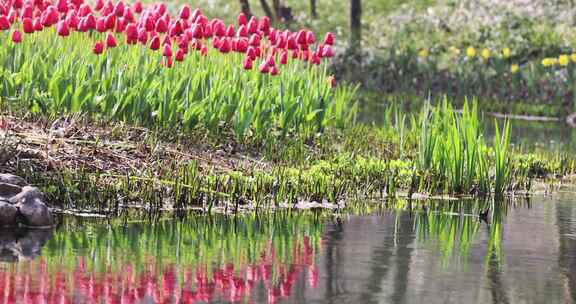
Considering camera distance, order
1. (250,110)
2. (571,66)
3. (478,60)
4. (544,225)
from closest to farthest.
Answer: (544,225)
(250,110)
(571,66)
(478,60)

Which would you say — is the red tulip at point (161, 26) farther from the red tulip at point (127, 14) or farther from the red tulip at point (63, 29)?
the red tulip at point (63, 29)

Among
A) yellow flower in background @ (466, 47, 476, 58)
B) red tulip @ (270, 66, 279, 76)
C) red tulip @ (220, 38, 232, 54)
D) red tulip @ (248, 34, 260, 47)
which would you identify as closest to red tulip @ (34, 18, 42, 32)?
red tulip @ (220, 38, 232, 54)

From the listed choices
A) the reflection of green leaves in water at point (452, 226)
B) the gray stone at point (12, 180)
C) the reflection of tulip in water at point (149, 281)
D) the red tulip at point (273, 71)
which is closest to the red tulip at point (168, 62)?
the red tulip at point (273, 71)

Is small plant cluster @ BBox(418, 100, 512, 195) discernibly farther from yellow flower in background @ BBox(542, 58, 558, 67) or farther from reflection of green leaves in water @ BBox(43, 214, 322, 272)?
yellow flower in background @ BBox(542, 58, 558, 67)

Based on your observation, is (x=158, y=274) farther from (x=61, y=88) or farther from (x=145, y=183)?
(x=61, y=88)

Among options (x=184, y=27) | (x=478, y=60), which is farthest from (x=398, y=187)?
(x=478, y=60)

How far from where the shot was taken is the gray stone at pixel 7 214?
35.4ft

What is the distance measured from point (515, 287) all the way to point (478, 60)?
22.3m

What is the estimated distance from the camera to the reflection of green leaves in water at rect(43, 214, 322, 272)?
9.52 m

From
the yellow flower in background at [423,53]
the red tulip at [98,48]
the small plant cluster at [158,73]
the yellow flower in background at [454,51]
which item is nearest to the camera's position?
the small plant cluster at [158,73]

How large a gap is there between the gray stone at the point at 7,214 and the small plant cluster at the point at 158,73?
9.16 ft

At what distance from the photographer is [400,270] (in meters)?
9.30

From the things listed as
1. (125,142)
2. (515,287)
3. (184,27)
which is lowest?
(515,287)

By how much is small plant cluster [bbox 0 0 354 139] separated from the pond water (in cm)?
282
